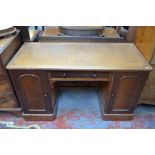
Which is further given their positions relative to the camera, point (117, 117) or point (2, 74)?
point (117, 117)

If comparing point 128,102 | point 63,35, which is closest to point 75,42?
point 63,35

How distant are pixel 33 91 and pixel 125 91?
2.69 feet

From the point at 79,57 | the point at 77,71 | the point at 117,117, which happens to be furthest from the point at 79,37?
the point at 117,117

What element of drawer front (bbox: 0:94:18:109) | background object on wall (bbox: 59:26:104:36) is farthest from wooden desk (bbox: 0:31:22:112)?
background object on wall (bbox: 59:26:104:36)

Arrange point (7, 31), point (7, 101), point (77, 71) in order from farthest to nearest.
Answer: point (7, 101) < point (7, 31) < point (77, 71)

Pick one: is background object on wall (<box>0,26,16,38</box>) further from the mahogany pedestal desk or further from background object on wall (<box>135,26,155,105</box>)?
background object on wall (<box>135,26,155,105</box>)

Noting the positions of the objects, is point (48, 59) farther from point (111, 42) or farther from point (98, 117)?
point (98, 117)

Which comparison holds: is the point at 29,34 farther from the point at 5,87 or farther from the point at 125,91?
the point at 125,91

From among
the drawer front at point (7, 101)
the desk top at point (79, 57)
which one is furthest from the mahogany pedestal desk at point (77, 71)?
the drawer front at point (7, 101)

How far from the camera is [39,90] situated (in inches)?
49.3

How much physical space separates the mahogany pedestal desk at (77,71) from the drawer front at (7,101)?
0.10 metres

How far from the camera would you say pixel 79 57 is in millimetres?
1219

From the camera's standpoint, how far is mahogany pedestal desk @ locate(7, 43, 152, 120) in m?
1.11

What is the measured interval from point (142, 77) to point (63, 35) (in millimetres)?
866
